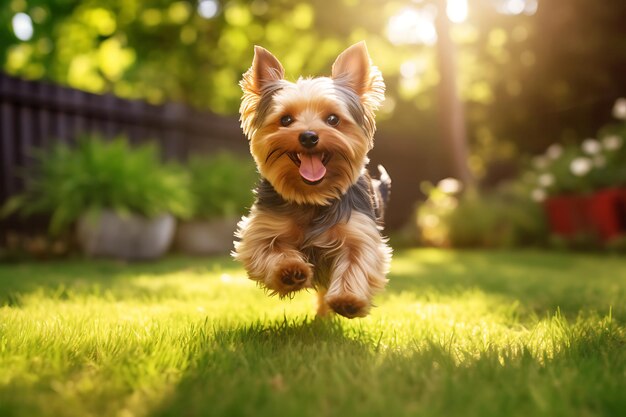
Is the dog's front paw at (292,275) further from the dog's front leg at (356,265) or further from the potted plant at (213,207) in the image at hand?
the potted plant at (213,207)

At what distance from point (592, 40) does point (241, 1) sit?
8.74m

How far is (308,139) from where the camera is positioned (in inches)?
127

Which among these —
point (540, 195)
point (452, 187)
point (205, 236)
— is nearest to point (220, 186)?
point (205, 236)

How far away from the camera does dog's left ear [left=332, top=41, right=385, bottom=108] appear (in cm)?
356

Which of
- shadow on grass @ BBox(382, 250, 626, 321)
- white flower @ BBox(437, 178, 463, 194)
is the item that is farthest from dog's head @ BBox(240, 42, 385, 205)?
white flower @ BBox(437, 178, 463, 194)

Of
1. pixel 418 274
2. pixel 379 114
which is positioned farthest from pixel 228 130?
pixel 379 114

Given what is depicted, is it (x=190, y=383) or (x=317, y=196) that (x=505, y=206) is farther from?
(x=190, y=383)

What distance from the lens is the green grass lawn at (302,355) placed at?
7.06 ft

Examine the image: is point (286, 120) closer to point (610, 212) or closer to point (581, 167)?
point (610, 212)

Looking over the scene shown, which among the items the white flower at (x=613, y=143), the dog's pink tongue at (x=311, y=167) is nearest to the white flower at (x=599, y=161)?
the white flower at (x=613, y=143)

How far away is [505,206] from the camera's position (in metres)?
12.6

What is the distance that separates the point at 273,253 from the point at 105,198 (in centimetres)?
572

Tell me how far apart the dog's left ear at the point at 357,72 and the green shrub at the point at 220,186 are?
6.23 metres

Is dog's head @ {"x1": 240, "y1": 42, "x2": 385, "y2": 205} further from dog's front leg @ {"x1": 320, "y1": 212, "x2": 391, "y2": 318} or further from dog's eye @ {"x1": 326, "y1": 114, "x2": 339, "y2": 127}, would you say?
dog's front leg @ {"x1": 320, "y1": 212, "x2": 391, "y2": 318}
